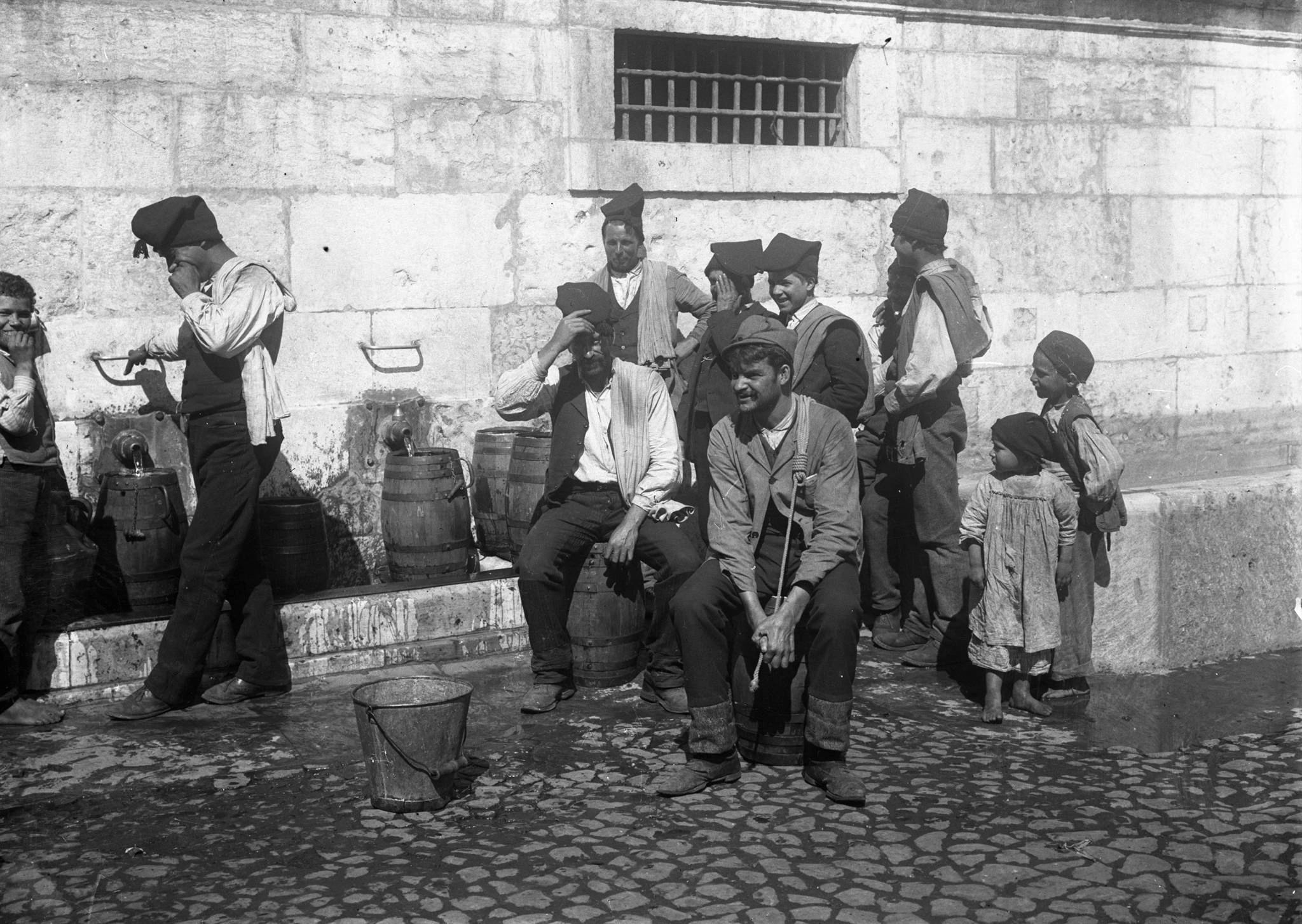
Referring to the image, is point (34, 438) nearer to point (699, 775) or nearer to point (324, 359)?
point (324, 359)

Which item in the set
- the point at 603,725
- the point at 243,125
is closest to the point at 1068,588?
the point at 603,725

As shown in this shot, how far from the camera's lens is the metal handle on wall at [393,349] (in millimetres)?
7848

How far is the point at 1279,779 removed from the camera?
5188 mm

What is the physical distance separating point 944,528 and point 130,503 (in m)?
3.97

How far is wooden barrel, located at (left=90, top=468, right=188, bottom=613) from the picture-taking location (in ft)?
21.2

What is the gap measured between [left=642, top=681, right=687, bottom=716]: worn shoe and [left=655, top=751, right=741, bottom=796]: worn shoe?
2.35 ft

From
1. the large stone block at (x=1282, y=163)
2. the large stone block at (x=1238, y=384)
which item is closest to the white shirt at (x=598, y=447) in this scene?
the large stone block at (x=1238, y=384)

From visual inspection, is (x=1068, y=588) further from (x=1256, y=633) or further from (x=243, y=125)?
(x=243, y=125)

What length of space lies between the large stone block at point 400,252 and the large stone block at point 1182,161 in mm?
4824

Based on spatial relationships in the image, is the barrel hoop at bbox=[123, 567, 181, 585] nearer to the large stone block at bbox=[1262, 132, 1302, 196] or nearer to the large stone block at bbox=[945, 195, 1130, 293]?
the large stone block at bbox=[945, 195, 1130, 293]

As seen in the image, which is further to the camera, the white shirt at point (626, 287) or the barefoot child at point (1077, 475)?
the white shirt at point (626, 287)

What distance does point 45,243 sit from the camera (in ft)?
23.2

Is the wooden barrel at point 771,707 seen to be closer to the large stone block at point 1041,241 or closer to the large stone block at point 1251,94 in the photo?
the large stone block at point 1041,241

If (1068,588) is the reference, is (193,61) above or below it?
above
